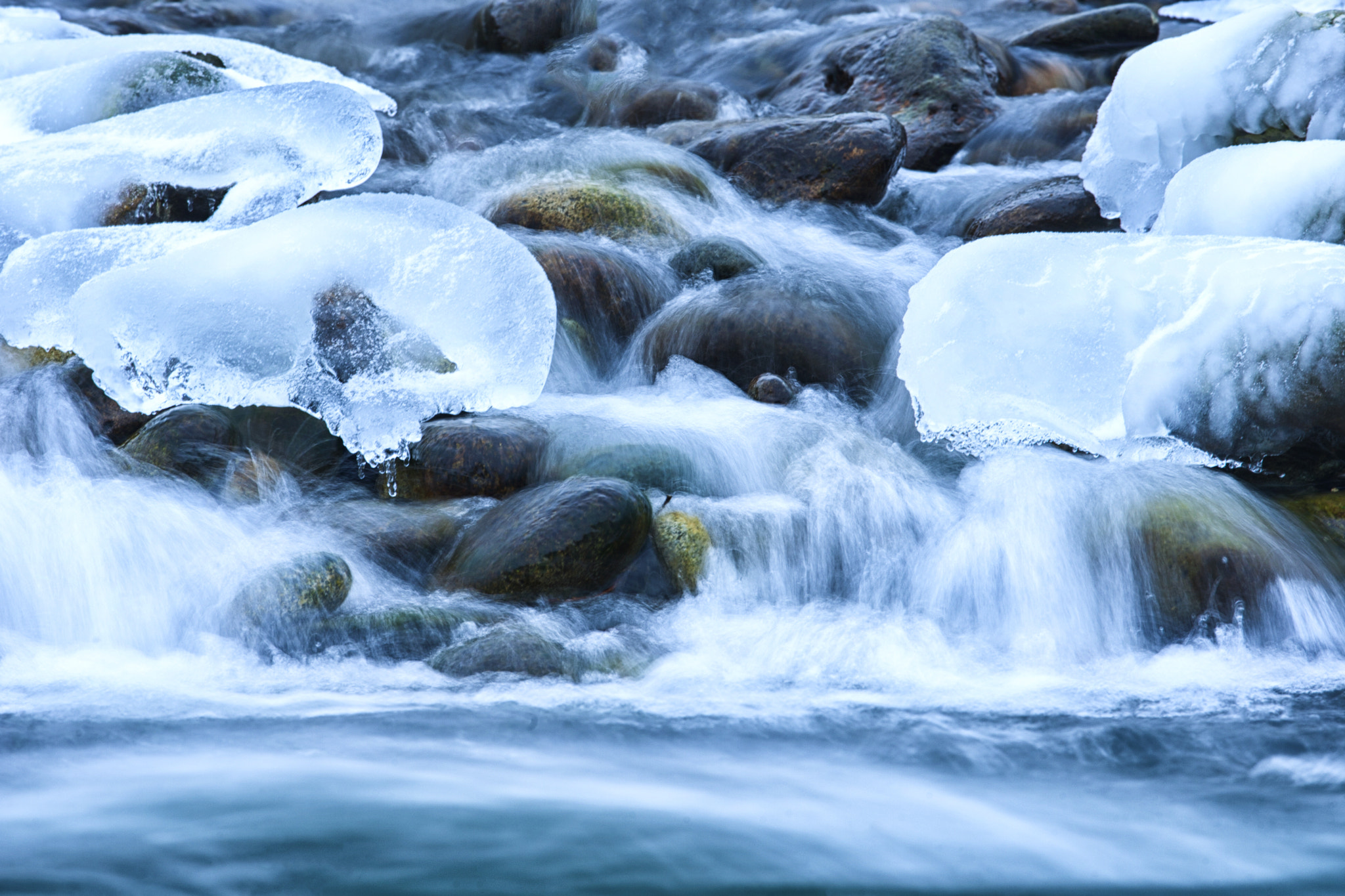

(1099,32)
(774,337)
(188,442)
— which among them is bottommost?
(188,442)

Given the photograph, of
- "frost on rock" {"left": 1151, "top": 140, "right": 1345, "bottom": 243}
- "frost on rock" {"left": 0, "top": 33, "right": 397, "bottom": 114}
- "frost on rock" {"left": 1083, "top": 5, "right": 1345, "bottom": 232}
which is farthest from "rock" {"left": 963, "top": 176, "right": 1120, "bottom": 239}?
"frost on rock" {"left": 0, "top": 33, "right": 397, "bottom": 114}

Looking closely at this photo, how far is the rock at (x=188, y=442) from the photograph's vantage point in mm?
4102

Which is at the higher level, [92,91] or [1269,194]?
[1269,194]

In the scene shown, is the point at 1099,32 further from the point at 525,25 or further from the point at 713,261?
the point at 713,261

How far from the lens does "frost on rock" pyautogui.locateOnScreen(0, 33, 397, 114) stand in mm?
7023

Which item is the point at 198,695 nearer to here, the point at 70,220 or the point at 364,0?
Answer: the point at 70,220

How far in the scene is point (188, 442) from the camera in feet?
13.6

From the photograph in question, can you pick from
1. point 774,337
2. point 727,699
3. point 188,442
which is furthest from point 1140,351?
point 188,442

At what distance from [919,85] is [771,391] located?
178 inches

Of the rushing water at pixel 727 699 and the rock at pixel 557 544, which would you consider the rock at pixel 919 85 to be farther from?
the rock at pixel 557 544

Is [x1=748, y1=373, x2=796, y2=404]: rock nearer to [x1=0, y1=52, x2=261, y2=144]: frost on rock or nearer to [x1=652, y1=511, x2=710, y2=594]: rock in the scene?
[x1=652, y1=511, x2=710, y2=594]: rock

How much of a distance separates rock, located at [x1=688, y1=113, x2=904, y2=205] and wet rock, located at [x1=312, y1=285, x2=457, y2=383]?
311 cm

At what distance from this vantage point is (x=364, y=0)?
13.6 meters

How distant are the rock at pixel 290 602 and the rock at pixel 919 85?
18.4ft
